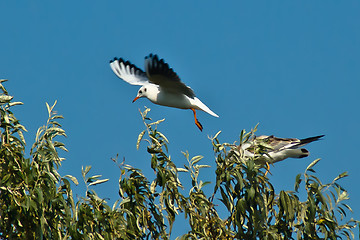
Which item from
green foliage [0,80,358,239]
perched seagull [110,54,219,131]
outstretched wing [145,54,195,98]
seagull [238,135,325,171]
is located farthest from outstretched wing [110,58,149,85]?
green foliage [0,80,358,239]

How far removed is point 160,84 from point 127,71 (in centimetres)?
234

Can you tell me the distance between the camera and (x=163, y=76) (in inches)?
444

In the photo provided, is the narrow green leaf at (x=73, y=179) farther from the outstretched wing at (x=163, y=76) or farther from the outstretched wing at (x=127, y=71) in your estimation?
the outstretched wing at (x=127, y=71)

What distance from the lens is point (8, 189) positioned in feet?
19.3

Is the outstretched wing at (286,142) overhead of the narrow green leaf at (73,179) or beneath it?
overhead

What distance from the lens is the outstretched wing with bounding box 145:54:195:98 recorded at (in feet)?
36.0

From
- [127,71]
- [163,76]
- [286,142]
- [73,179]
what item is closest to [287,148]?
[286,142]

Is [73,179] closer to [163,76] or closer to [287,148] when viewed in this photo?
[163,76]

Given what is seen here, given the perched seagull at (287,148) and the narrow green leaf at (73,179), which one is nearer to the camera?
Answer: the narrow green leaf at (73,179)

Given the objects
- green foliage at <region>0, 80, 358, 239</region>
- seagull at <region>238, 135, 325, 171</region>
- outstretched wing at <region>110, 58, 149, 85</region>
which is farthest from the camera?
outstretched wing at <region>110, 58, 149, 85</region>

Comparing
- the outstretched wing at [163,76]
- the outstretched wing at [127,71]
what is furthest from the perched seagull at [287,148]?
the outstretched wing at [127,71]

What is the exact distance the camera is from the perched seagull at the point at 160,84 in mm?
11062

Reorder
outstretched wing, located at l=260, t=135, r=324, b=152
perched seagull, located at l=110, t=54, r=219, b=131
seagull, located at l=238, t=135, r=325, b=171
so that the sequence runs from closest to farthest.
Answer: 1. seagull, located at l=238, t=135, r=325, b=171
2. outstretched wing, located at l=260, t=135, r=324, b=152
3. perched seagull, located at l=110, t=54, r=219, b=131

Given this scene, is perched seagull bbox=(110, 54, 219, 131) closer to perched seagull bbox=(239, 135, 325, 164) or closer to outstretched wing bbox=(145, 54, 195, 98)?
outstretched wing bbox=(145, 54, 195, 98)
